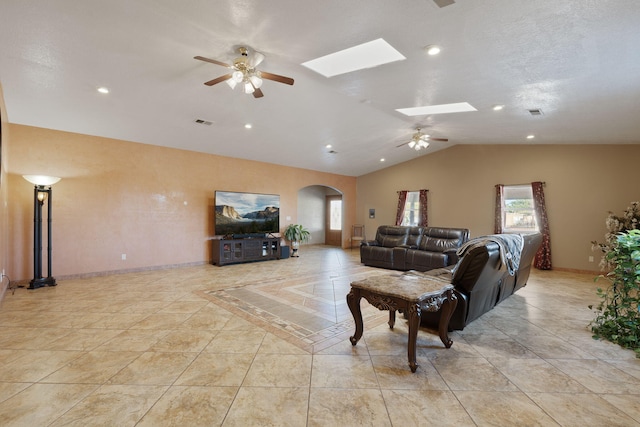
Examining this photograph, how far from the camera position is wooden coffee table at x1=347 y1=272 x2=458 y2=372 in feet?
7.87

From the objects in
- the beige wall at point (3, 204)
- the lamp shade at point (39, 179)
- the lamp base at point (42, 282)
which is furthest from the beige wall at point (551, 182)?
the beige wall at point (3, 204)

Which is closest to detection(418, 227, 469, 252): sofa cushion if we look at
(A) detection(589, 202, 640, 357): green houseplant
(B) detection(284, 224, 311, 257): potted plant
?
(A) detection(589, 202, 640, 357): green houseplant

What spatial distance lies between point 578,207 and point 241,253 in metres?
8.21

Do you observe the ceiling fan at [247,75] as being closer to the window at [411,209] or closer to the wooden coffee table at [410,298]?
the wooden coffee table at [410,298]

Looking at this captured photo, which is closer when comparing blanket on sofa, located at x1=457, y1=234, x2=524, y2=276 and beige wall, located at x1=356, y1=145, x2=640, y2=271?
blanket on sofa, located at x1=457, y1=234, x2=524, y2=276

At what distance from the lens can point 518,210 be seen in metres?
7.72

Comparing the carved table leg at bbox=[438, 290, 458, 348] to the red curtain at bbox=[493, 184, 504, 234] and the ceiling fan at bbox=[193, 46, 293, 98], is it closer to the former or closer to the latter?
the ceiling fan at bbox=[193, 46, 293, 98]

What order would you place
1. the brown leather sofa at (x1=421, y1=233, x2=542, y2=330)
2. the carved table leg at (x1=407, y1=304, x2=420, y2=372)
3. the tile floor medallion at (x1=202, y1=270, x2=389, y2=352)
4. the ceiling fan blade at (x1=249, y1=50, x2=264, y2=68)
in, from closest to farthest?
the carved table leg at (x1=407, y1=304, x2=420, y2=372) < the brown leather sofa at (x1=421, y1=233, x2=542, y2=330) < the tile floor medallion at (x1=202, y1=270, x2=389, y2=352) < the ceiling fan blade at (x1=249, y1=50, x2=264, y2=68)

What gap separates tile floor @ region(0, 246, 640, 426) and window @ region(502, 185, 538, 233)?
12.7 ft

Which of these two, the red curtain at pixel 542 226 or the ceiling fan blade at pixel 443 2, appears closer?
the ceiling fan blade at pixel 443 2

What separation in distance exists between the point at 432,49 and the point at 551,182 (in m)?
6.04

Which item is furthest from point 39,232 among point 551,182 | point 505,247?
point 551,182

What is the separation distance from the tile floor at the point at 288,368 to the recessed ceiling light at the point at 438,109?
11.1 ft

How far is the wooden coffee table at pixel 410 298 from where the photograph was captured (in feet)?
7.87
